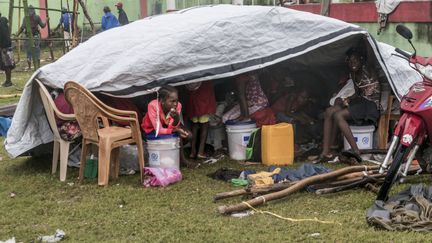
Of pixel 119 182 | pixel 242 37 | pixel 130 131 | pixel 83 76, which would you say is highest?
pixel 242 37

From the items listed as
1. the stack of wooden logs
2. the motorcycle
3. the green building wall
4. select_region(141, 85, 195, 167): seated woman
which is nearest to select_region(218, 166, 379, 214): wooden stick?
the stack of wooden logs

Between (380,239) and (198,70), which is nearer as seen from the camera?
(380,239)

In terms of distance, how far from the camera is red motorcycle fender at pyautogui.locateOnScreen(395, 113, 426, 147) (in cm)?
461

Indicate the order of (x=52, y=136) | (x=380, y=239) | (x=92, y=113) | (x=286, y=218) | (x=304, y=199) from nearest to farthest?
(x=380, y=239)
(x=286, y=218)
(x=304, y=199)
(x=92, y=113)
(x=52, y=136)

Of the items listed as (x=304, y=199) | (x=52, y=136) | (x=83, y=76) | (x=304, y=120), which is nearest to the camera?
(x=304, y=199)

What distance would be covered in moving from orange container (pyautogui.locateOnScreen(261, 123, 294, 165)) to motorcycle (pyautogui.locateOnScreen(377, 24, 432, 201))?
194 centimetres

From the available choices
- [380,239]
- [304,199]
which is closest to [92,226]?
[304,199]

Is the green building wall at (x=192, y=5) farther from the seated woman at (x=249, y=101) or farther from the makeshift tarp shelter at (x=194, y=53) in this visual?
the seated woman at (x=249, y=101)

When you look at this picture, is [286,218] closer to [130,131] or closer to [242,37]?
[130,131]

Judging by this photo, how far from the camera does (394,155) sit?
15.4 feet

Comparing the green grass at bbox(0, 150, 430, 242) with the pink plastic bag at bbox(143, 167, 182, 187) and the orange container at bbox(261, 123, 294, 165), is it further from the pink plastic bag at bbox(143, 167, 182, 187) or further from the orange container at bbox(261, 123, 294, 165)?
the orange container at bbox(261, 123, 294, 165)

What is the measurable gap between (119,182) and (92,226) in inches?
53.9

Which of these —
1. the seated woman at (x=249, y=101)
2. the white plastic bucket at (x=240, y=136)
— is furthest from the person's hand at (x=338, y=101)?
the white plastic bucket at (x=240, y=136)

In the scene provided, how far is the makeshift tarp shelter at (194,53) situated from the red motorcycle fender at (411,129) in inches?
75.7
